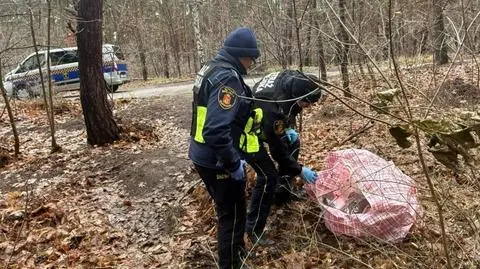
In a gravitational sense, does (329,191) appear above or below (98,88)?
below

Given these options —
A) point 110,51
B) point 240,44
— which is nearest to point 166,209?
point 240,44

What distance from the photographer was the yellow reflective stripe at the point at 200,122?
316 cm

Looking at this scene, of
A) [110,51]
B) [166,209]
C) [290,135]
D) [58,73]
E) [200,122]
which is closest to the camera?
[200,122]

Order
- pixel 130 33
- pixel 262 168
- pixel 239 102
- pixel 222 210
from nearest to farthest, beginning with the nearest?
pixel 239 102 → pixel 222 210 → pixel 262 168 → pixel 130 33

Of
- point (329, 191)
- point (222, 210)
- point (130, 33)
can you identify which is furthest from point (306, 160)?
point (130, 33)

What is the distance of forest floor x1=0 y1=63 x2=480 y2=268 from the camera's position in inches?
135

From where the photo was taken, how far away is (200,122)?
10.4 feet

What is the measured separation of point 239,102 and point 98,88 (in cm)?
517

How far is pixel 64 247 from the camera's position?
453 cm

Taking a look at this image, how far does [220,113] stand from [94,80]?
206 inches

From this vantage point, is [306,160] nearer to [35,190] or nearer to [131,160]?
[131,160]

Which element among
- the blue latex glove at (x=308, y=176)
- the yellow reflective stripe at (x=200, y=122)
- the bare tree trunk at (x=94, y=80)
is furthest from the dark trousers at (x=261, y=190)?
the bare tree trunk at (x=94, y=80)

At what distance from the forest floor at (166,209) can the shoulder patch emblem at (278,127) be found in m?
0.73

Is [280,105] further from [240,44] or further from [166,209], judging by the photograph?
[166,209]
